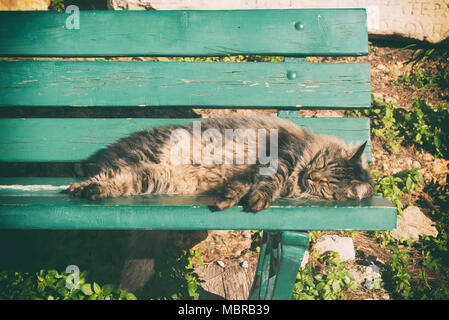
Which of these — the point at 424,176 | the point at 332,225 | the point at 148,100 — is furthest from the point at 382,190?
the point at 148,100

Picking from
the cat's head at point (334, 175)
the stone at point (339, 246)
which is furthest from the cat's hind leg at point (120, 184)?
the stone at point (339, 246)

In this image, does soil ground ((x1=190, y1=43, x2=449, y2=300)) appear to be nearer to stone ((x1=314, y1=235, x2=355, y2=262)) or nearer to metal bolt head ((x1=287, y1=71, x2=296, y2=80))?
stone ((x1=314, y1=235, x2=355, y2=262))

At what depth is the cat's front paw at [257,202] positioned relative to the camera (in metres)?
1.68

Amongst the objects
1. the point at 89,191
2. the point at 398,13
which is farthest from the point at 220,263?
the point at 398,13

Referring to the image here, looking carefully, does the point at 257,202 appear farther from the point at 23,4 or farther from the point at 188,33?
the point at 23,4

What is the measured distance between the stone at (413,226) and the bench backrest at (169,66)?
1.12 meters

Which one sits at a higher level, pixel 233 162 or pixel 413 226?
pixel 233 162

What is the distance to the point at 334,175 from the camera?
211 centimetres

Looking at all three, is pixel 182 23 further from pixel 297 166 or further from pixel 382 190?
pixel 382 190

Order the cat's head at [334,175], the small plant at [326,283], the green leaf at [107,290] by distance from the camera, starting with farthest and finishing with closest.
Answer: the small plant at [326,283] < the green leaf at [107,290] < the cat's head at [334,175]

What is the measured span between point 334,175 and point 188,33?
141 centimetres

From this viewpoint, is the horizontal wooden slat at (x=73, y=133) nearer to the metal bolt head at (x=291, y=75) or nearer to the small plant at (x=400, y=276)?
the metal bolt head at (x=291, y=75)

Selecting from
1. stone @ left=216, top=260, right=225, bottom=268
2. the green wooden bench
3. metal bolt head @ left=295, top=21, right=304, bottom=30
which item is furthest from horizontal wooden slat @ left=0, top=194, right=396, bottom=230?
stone @ left=216, top=260, right=225, bottom=268

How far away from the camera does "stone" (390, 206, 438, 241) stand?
122 inches
